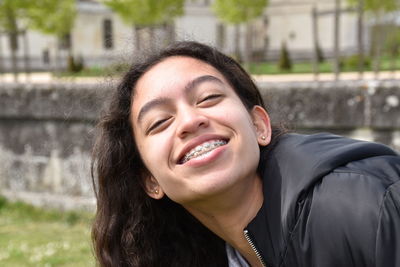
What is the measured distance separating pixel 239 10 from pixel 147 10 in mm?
2665

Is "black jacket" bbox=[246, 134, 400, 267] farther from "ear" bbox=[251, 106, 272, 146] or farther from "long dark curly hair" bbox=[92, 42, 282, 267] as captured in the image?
"long dark curly hair" bbox=[92, 42, 282, 267]

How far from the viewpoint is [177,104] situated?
2.04m

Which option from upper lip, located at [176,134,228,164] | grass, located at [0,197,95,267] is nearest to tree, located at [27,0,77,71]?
grass, located at [0,197,95,267]

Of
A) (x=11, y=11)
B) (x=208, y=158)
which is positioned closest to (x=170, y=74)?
(x=208, y=158)

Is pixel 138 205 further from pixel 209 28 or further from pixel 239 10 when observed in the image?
pixel 209 28

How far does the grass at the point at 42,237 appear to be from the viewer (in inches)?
179

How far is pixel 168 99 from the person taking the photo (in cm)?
204

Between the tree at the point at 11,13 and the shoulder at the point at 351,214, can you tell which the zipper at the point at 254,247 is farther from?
the tree at the point at 11,13

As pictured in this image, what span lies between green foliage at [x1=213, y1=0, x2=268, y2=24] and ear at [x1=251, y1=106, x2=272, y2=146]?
37.2 feet

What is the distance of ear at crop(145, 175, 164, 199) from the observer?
230 centimetres

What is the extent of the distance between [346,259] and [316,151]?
0.35 m

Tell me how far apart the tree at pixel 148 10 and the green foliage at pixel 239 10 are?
5.35ft

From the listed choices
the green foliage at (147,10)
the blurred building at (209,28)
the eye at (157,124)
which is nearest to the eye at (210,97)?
the eye at (157,124)

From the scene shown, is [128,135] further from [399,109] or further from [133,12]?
[133,12]
